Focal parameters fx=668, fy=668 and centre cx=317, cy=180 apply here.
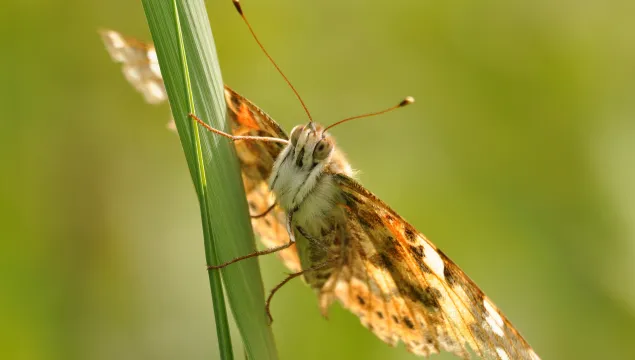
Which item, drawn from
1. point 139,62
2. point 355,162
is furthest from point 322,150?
point 355,162

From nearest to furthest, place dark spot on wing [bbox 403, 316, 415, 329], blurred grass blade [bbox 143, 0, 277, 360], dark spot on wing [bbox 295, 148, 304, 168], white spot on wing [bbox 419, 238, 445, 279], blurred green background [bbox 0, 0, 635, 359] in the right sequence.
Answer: blurred grass blade [bbox 143, 0, 277, 360] < white spot on wing [bbox 419, 238, 445, 279] < dark spot on wing [bbox 295, 148, 304, 168] < dark spot on wing [bbox 403, 316, 415, 329] < blurred green background [bbox 0, 0, 635, 359]

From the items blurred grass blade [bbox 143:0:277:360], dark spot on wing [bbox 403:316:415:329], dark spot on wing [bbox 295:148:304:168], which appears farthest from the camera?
dark spot on wing [bbox 403:316:415:329]

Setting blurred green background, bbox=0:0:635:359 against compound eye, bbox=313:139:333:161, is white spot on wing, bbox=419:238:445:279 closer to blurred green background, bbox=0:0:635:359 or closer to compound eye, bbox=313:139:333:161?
compound eye, bbox=313:139:333:161

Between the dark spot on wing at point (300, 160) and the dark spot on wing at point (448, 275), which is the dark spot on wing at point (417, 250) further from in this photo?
the dark spot on wing at point (300, 160)

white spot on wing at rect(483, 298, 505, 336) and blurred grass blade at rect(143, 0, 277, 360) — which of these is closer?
blurred grass blade at rect(143, 0, 277, 360)

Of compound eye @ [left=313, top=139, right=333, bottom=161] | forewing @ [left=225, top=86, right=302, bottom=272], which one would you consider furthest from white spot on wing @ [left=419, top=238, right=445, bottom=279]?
forewing @ [left=225, top=86, right=302, bottom=272]

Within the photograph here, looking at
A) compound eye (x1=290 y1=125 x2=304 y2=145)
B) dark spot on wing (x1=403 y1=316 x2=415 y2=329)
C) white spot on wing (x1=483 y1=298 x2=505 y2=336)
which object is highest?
compound eye (x1=290 y1=125 x2=304 y2=145)

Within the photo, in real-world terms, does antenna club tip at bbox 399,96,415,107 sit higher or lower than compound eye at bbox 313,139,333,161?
higher
